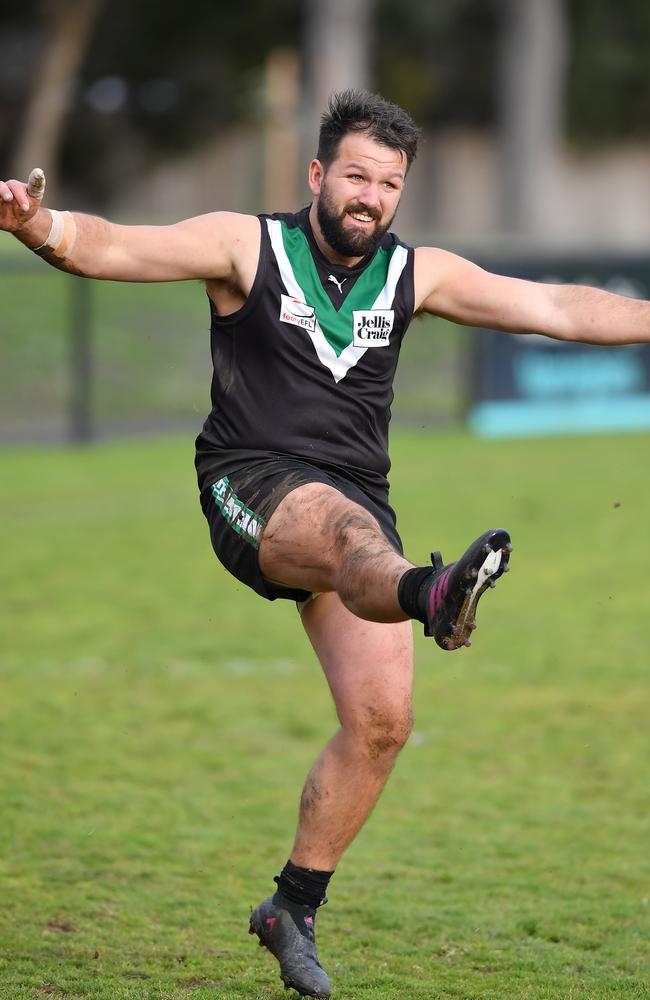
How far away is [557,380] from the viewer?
19547 mm

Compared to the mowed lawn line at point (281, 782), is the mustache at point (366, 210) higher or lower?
higher

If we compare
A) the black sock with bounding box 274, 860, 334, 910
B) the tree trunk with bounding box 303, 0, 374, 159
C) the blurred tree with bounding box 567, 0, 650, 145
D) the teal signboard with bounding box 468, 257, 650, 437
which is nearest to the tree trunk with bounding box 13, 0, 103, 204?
the tree trunk with bounding box 303, 0, 374, 159

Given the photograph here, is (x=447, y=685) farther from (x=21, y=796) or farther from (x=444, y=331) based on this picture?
(x=444, y=331)

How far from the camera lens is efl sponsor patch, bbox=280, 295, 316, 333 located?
4668 millimetres

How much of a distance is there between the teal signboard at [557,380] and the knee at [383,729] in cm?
1482

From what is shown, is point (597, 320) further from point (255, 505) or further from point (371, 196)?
point (255, 505)

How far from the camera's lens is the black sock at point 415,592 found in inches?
155

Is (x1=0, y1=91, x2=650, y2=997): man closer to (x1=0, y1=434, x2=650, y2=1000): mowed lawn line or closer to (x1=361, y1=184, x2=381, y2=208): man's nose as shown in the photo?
(x1=361, y1=184, x2=381, y2=208): man's nose

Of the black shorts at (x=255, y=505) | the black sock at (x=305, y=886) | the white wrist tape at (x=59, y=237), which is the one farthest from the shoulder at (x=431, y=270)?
the black sock at (x=305, y=886)

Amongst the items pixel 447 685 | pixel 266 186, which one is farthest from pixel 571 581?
pixel 266 186

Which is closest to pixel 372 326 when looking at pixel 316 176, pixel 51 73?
pixel 316 176

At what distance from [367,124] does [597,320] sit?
100 cm

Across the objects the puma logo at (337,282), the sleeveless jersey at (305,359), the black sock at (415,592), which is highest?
the puma logo at (337,282)

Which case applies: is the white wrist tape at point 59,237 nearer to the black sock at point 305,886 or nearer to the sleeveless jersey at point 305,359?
the sleeveless jersey at point 305,359
